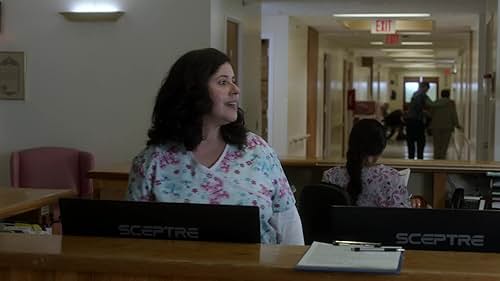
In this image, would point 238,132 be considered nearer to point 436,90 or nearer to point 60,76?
point 60,76

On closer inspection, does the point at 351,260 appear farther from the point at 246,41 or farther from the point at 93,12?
the point at 246,41

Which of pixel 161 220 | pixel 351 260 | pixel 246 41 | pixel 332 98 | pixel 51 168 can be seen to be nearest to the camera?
pixel 351 260

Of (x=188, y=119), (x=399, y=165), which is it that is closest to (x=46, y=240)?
(x=188, y=119)

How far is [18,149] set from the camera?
6895 millimetres

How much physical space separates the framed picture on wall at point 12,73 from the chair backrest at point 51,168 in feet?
1.83

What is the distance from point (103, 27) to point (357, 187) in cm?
354

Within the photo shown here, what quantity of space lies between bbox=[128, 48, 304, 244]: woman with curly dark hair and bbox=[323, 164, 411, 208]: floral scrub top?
1.55 meters

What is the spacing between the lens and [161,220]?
69.6 inches

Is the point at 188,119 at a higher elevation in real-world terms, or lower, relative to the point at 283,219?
higher

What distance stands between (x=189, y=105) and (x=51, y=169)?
4.55 m

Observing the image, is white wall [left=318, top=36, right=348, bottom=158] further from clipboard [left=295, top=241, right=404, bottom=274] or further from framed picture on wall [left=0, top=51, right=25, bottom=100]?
clipboard [left=295, top=241, right=404, bottom=274]

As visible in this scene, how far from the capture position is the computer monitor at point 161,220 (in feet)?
5.61

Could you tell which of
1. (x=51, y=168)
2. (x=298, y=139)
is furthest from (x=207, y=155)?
(x=298, y=139)

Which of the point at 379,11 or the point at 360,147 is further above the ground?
the point at 379,11
